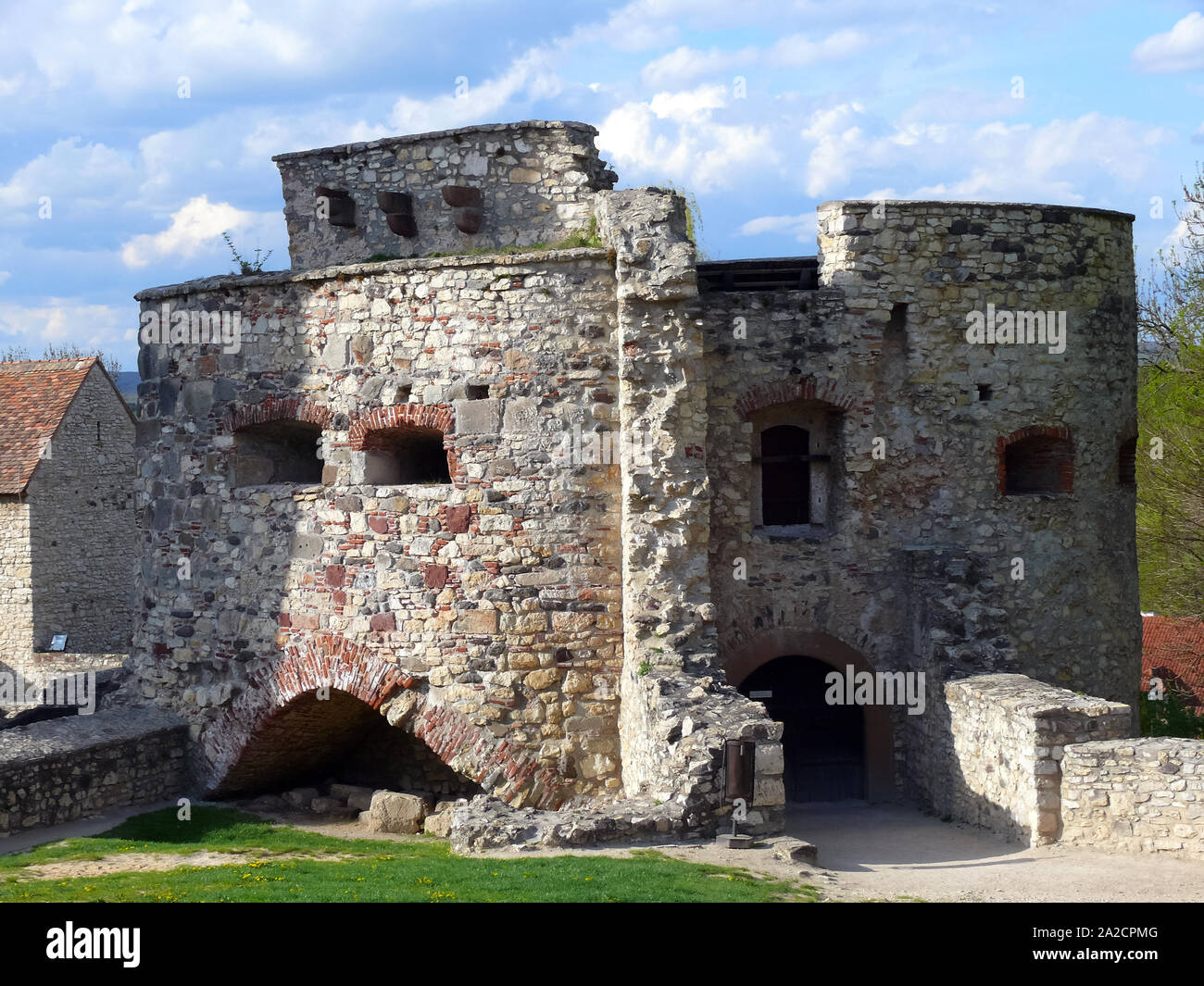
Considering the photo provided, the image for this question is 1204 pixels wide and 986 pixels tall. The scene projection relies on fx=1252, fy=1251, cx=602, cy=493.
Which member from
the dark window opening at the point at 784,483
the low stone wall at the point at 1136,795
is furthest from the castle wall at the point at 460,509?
the low stone wall at the point at 1136,795

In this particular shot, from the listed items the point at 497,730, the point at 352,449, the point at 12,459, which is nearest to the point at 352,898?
the point at 497,730

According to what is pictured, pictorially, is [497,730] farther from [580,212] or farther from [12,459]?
[12,459]

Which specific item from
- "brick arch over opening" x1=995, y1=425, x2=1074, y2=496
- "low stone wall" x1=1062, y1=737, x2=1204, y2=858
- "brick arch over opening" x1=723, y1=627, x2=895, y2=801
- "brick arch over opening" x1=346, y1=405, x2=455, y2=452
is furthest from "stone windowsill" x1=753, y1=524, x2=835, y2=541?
"low stone wall" x1=1062, y1=737, x2=1204, y2=858

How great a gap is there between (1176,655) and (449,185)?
14230 mm

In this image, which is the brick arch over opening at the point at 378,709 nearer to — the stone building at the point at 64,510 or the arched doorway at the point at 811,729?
the arched doorway at the point at 811,729

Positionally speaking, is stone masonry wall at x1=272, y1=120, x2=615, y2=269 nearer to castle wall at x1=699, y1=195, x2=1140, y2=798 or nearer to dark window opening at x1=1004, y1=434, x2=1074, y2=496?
castle wall at x1=699, y1=195, x2=1140, y2=798

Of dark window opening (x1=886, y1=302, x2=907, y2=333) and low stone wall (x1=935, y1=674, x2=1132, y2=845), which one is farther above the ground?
dark window opening (x1=886, y1=302, x2=907, y2=333)

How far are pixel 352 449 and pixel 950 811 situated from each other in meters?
7.24

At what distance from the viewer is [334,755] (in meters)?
15.0

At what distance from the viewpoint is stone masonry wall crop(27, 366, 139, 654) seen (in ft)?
82.2

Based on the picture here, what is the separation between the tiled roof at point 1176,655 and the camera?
20.4 meters

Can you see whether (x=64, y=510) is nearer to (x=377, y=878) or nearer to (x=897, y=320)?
(x=897, y=320)

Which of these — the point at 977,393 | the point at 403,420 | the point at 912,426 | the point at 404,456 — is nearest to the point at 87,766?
the point at 404,456

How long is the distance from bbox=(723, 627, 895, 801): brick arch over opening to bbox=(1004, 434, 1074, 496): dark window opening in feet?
10.4
